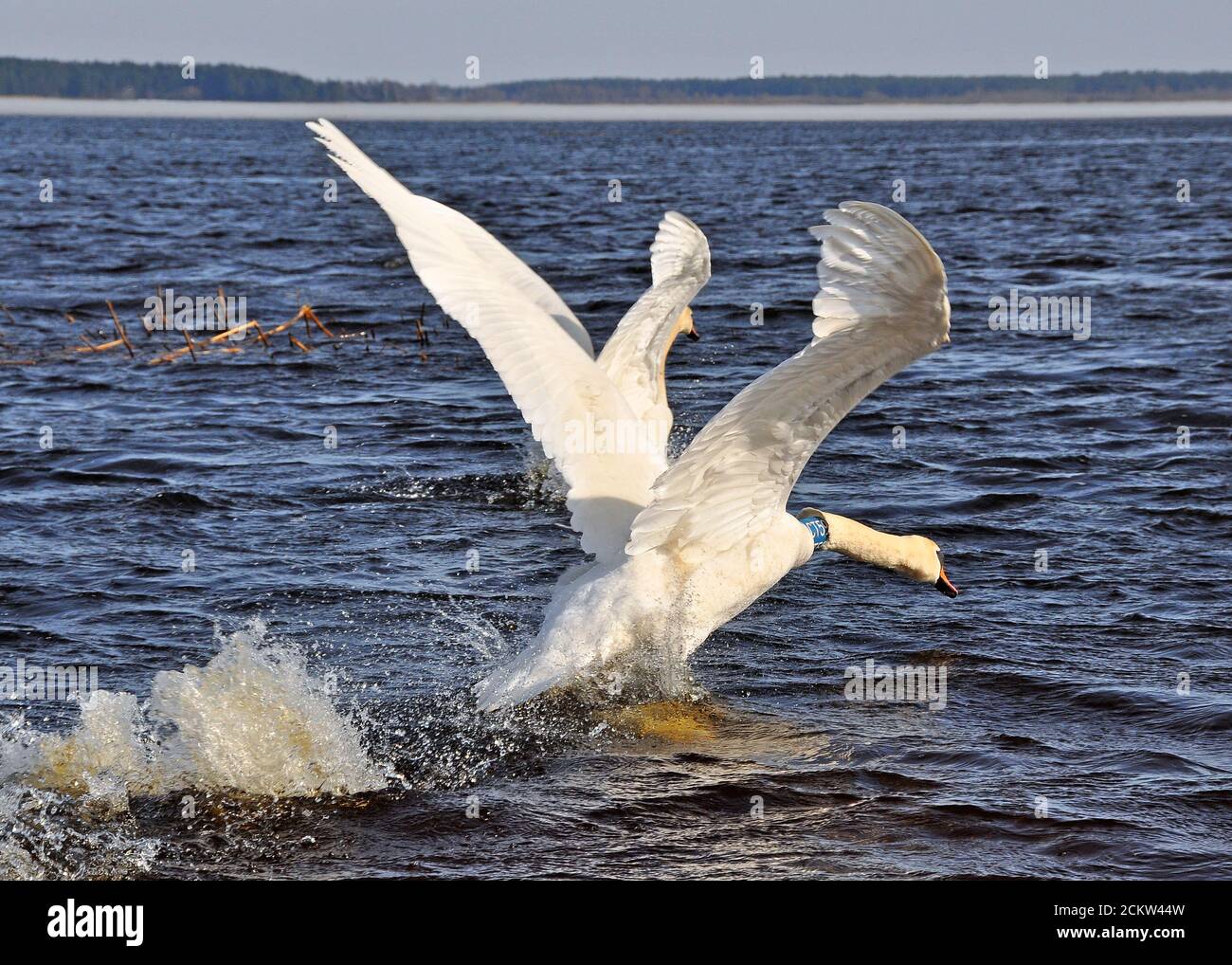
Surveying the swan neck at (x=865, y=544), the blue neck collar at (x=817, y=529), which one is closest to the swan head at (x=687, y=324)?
the swan neck at (x=865, y=544)

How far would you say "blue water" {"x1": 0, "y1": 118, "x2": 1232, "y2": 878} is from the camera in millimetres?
6020

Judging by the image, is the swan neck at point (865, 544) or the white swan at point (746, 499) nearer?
the white swan at point (746, 499)

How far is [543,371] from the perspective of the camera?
24.1ft

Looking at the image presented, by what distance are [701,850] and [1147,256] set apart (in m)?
22.6

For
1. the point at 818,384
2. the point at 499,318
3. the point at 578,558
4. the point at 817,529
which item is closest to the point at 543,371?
the point at 499,318

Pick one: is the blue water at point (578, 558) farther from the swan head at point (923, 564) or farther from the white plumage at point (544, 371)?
the white plumage at point (544, 371)

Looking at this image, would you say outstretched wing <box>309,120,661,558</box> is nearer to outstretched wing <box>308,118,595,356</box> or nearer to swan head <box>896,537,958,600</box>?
outstretched wing <box>308,118,595,356</box>

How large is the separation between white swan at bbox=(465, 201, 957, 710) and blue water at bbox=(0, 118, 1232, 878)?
0.52 m

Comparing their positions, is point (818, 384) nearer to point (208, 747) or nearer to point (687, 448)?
point (687, 448)

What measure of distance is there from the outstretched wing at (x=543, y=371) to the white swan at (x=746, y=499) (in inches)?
0.8

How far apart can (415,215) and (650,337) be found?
2562mm

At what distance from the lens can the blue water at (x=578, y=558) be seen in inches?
237

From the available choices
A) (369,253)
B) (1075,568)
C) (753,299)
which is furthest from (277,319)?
(1075,568)
